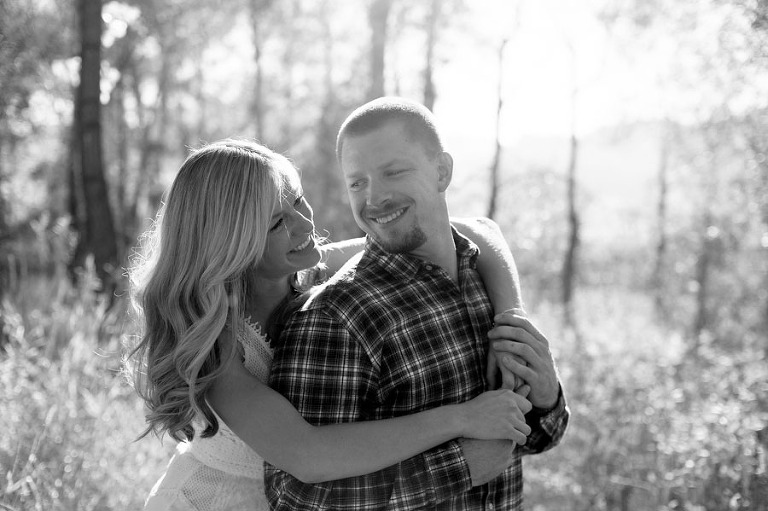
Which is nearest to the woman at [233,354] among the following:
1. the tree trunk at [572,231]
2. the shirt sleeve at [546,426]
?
the shirt sleeve at [546,426]

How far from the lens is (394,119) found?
2266mm

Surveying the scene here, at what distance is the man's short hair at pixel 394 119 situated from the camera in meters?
2.26

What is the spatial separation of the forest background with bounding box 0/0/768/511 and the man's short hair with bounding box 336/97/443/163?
0.65 m

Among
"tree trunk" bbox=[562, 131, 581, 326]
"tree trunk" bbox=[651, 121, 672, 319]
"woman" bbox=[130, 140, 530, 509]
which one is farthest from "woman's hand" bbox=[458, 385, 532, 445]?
"tree trunk" bbox=[651, 121, 672, 319]

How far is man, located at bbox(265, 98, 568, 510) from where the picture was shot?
2.00m

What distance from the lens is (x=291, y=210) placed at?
2285 millimetres

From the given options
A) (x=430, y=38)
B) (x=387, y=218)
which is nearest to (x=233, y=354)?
(x=387, y=218)

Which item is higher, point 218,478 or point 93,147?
point 93,147

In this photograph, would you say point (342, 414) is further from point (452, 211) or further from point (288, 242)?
point (452, 211)

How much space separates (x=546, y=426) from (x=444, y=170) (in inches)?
36.2

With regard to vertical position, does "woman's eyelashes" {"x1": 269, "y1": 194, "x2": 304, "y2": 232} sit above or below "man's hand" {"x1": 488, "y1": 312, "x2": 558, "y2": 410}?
above

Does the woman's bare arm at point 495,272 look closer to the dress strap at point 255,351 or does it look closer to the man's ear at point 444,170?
the man's ear at point 444,170

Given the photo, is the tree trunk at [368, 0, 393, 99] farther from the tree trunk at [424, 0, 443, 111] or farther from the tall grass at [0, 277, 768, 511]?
the tall grass at [0, 277, 768, 511]

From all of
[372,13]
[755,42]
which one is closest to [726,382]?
[755,42]
